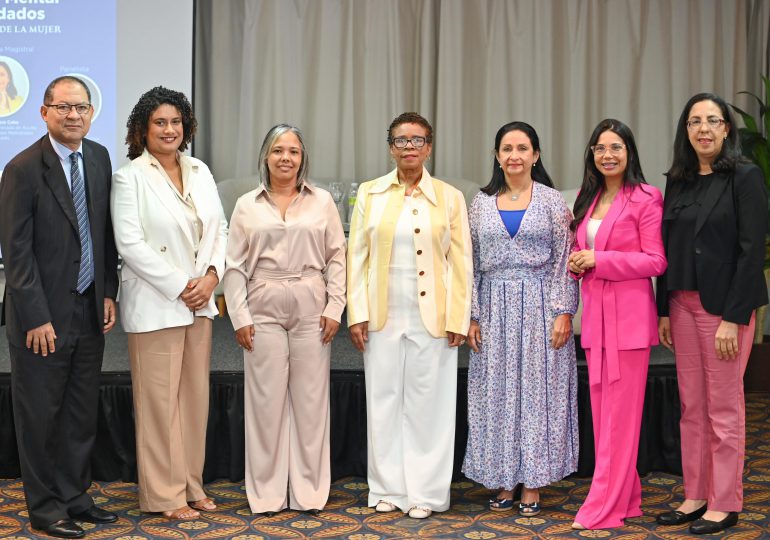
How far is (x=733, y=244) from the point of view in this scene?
11.5 feet

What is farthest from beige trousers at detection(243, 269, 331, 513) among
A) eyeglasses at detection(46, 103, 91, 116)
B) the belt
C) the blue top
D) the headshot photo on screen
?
the headshot photo on screen

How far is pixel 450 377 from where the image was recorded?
12.6 feet

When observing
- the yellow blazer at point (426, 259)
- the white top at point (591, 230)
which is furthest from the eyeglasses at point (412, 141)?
the white top at point (591, 230)

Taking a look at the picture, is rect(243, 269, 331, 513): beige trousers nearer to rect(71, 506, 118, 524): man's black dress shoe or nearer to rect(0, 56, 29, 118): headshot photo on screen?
rect(71, 506, 118, 524): man's black dress shoe

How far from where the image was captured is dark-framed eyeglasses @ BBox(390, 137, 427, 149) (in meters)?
3.77

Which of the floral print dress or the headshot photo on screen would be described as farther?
the headshot photo on screen

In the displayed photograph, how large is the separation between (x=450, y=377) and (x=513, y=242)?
23.5 inches

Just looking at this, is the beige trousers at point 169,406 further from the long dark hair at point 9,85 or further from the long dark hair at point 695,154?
the long dark hair at point 9,85

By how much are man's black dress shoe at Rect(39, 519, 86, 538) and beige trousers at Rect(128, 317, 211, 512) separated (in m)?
0.31

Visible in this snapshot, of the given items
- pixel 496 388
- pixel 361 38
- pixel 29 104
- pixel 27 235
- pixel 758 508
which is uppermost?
pixel 361 38

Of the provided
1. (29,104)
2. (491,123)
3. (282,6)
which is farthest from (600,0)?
(29,104)

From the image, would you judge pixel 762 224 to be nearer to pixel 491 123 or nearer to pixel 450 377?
pixel 450 377

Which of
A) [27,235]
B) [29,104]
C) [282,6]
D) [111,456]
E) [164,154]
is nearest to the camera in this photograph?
[27,235]

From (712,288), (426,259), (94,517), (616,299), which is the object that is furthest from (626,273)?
(94,517)
